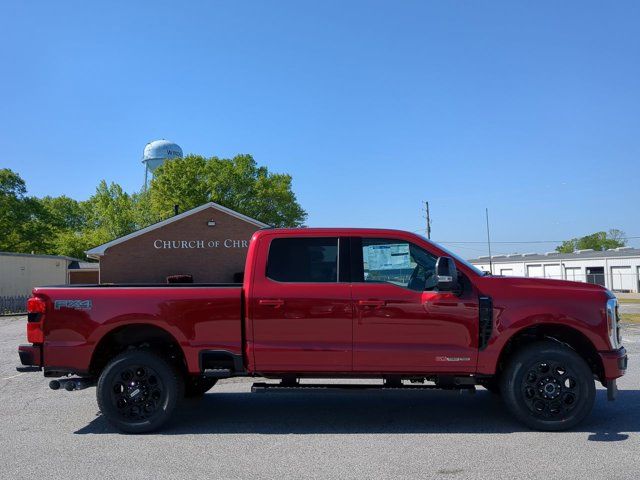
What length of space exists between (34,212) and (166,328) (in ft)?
174

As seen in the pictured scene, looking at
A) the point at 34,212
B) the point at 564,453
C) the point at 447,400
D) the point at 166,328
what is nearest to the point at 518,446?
the point at 564,453

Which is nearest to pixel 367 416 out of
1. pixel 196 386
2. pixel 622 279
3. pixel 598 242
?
pixel 196 386

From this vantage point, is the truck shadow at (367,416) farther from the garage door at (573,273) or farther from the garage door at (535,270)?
the garage door at (535,270)

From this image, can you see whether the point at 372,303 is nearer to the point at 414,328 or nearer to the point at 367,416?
the point at 414,328

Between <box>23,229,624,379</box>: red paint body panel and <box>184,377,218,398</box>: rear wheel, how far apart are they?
1033mm

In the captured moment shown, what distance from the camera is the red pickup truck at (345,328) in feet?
18.4

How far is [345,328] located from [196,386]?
2451mm

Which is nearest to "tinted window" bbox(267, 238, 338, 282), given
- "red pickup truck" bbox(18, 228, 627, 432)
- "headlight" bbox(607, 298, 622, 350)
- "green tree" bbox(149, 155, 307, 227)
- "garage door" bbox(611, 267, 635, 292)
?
"red pickup truck" bbox(18, 228, 627, 432)

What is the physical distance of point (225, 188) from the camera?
50906 millimetres

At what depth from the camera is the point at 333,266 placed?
5918 mm

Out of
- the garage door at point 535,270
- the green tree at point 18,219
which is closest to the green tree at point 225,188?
the green tree at point 18,219

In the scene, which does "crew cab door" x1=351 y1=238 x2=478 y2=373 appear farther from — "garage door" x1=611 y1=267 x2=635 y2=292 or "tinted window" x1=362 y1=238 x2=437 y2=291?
"garage door" x1=611 y1=267 x2=635 y2=292

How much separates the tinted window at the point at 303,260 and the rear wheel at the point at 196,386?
185cm

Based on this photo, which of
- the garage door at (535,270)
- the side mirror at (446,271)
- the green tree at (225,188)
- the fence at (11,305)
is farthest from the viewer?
the garage door at (535,270)
